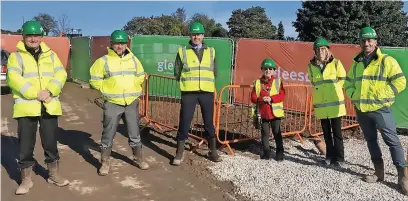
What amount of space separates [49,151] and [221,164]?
8.01 feet

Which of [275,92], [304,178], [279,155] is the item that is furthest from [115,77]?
[304,178]

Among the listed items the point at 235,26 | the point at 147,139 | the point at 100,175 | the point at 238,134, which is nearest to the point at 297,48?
the point at 238,134

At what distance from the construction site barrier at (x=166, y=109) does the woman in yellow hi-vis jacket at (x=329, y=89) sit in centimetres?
207

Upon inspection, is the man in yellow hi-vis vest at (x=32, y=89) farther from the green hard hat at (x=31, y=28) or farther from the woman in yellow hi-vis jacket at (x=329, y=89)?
the woman in yellow hi-vis jacket at (x=329, y=89)

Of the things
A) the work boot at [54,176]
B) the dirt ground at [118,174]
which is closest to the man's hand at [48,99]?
the work boot at [54,176]

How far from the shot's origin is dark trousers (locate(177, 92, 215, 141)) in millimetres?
5863

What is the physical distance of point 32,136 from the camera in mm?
4801

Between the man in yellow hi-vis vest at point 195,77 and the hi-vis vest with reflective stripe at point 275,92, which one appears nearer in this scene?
the man in yellow hi-vis vest at point 195,77

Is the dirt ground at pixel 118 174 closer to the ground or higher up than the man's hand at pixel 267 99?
closer to the ground

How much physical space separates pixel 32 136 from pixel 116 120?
1.10m

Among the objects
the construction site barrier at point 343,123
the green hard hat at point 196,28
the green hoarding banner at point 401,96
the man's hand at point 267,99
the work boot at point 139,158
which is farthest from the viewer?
the green hoarding banner at point 401,96

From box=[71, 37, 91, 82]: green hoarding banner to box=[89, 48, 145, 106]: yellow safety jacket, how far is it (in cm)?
1027

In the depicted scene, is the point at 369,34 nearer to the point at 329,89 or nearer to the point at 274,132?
the point at 329,89

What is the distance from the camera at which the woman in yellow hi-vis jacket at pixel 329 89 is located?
5656 mm
